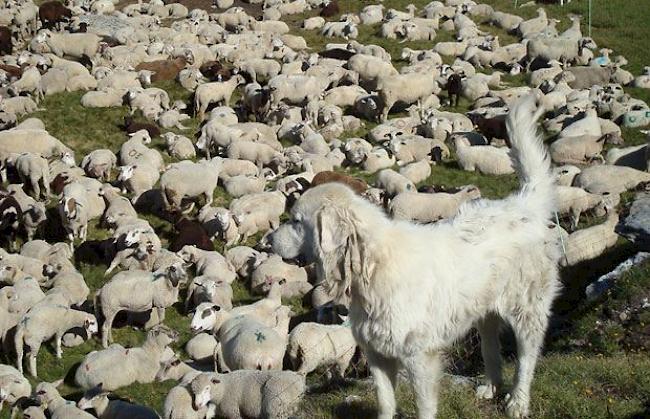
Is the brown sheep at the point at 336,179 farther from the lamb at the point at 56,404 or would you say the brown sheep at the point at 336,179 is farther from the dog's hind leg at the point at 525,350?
the dog's hind leg at the point at 525,350

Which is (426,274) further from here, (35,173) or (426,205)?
(35,173)

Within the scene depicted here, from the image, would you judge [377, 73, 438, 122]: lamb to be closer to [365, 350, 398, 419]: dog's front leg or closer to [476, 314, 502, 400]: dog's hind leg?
[476, 314, 502, 400]: dog's hind leg

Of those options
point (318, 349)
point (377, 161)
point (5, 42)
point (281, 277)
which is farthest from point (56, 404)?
point (5, 42)

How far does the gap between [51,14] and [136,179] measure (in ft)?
52.9

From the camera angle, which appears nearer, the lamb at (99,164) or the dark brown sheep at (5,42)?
the lamb at (99,164)

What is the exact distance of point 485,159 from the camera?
64.7 ft

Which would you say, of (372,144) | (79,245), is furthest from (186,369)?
(372,144)

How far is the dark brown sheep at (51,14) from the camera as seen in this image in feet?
104

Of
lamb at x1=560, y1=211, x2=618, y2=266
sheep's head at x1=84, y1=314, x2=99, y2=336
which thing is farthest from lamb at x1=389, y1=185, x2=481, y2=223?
sheep's head at x1=84, y1=314, x2=99, y2=336

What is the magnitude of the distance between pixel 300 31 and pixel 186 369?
73.3ft

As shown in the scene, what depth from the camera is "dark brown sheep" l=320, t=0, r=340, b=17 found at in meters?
34.3

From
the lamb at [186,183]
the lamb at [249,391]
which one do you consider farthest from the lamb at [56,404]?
the lamb at [186,183]

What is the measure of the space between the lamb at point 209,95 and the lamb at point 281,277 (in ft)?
30.4

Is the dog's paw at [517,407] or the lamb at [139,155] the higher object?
the dog's paw at [517,407]
